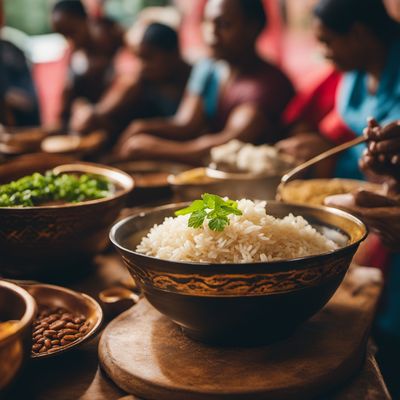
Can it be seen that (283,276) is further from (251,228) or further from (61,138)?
(61,138)

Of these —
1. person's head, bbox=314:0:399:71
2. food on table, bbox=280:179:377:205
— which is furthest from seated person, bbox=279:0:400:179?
food on table, bbox=280:179:377:205

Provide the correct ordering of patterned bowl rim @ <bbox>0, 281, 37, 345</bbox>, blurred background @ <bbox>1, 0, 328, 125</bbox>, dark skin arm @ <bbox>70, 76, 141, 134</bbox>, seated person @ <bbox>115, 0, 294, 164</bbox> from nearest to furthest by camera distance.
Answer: patterned bowl rim @ <bbox>0, 281, 37, 345</bbox> → seated person @ <bbox>115, 0, 294, 164</bbox> → dark skin arm @ <bbox>70, 76, 141, 134</bbox> → blurred background @ <bbox>1, 0, 328, 125</bbox>

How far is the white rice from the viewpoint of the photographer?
1.08m

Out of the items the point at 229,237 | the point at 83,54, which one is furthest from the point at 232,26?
the point at 229,237

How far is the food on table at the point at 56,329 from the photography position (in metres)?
1.14

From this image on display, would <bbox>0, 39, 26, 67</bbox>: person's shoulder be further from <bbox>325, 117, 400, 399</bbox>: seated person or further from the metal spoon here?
<bbox>325, 117, 400, 399</bbox>: seated person

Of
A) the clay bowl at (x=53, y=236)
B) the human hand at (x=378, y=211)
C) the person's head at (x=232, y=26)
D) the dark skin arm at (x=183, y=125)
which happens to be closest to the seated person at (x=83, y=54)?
the dark skin arm at (x=183, y=125)

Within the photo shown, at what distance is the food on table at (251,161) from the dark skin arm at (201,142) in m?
0.77

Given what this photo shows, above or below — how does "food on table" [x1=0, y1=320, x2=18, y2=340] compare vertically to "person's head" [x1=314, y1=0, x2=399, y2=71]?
below

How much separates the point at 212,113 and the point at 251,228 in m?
2.65

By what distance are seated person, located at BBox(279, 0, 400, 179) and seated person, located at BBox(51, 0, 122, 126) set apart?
2914mm

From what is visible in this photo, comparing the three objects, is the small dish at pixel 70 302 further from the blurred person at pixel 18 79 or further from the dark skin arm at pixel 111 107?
the blurred person at pixel 18 79

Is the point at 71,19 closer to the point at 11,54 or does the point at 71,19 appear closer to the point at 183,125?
the point at 11,54

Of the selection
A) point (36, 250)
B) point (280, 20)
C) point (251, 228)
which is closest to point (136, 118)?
point (280, 20)
